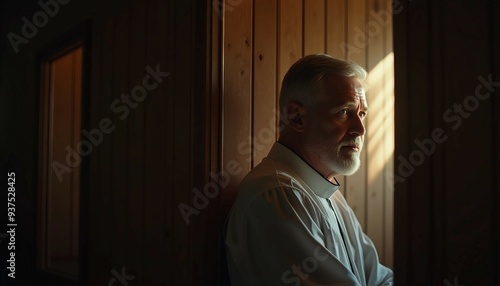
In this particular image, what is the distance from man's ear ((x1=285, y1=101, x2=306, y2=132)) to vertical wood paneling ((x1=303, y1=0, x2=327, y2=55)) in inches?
19.5

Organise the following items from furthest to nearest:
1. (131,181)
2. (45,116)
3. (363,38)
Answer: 1. (45,116)
2. (363,38)
3. (131,181)

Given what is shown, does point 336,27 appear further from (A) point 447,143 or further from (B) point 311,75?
(A) point 447,143

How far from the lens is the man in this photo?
61.2 inches

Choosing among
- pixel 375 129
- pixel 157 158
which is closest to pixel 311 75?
pixel 157 158

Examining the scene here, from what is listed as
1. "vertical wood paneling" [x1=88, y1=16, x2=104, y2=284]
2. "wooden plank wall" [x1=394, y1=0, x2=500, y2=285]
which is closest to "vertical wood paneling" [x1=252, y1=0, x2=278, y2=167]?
"wooden plank wall" [x1=394, y1=0, x2=500, y2=285]

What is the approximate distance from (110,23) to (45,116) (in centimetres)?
143

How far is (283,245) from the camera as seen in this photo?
1553 millimetres

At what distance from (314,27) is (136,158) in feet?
3.58

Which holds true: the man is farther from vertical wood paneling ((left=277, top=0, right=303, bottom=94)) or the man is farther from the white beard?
vertical wood paneling ((left=277, top=0, right=303, bottom=94))

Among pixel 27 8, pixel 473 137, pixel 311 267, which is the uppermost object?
pixel 27 8

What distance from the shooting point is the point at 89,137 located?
2.88m

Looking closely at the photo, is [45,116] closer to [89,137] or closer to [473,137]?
[89,137]

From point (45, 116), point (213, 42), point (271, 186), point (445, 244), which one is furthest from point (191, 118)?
point (45, 116)

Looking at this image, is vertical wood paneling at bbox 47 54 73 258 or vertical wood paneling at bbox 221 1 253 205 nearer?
vertical wood paneling at bbox 221 1 253 205
